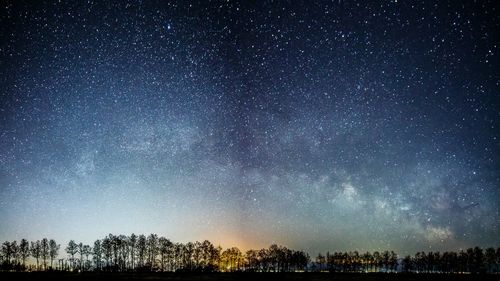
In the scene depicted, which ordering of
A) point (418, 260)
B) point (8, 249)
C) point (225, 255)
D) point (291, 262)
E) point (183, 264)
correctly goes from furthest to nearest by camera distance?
1. point (418, 260)
2. point (291, 262)
3. point (225, 255)
4. point (183, 264)
5. point (8, 249)

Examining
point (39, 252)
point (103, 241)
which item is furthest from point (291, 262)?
point (39, 252)

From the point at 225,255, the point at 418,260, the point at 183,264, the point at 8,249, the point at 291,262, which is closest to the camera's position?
the point at 8,249

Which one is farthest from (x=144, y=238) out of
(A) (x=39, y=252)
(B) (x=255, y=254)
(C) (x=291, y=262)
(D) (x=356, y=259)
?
(D) (x=356, y=259)

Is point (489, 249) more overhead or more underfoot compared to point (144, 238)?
more underfoot

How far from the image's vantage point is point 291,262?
593 ft

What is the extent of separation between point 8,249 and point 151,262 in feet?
160

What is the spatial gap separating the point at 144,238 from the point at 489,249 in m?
164

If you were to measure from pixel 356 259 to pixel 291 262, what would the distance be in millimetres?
41140

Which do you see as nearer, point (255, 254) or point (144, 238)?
point (144, 238)

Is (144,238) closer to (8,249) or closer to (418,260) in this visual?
(8,249)

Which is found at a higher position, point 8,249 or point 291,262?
point 8,249

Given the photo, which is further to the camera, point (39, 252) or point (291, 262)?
point (291, 262)

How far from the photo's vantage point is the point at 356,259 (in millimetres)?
199750

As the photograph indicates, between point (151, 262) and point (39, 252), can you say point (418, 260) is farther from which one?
point (39, 252)
